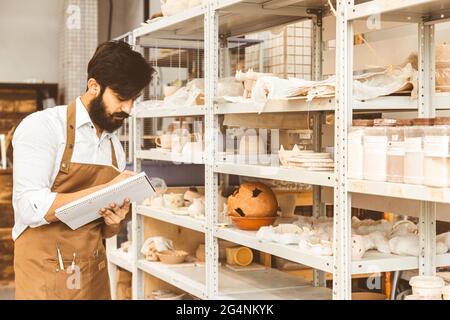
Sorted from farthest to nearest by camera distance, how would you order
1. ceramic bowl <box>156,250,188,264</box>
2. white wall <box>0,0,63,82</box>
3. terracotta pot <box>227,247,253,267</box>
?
white wall <box>0,0,63,82</box>
ceramic bowl <box>156,250,188,264</box>
terracotta pot <box>227,247,253,267</box>

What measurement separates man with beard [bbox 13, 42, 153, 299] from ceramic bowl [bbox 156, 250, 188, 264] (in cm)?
114

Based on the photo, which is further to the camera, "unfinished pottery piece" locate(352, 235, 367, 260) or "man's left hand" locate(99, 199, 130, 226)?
"man's left hand" locate(99, 199, 130, 226)

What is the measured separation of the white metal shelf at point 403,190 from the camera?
1791 millimetres

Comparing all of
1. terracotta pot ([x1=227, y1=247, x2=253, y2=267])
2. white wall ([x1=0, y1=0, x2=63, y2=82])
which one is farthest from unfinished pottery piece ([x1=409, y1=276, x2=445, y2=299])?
white wall ([x1=0, y1=0, x2=63, y2=82])

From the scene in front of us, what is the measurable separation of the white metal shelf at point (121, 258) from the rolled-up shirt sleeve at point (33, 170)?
176 cm

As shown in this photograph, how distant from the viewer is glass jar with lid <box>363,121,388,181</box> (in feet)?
6.57

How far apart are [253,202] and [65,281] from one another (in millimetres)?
841

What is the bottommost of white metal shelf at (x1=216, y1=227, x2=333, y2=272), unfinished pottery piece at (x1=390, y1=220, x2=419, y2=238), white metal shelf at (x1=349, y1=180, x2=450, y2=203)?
white metal shelf at (x1=216, y1=227, x2=333, y2=272)

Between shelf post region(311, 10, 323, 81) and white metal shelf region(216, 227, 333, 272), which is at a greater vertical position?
shelf post region(311, 10, 323, 81)

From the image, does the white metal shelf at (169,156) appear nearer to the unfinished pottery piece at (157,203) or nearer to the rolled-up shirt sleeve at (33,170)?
the unfinished pottery piece at (157,203)

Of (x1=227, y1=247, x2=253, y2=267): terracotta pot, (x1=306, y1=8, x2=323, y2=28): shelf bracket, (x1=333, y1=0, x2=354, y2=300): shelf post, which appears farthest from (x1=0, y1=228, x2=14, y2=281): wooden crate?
(x1=333, y1=0, x2=354, y2=300): shelf post

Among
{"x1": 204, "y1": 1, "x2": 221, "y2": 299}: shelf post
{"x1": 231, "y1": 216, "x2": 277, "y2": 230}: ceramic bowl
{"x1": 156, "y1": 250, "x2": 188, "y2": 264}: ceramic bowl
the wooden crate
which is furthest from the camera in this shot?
the wooden crate

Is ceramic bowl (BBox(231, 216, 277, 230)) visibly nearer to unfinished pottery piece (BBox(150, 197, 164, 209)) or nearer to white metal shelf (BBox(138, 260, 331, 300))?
white metal shelf (BBox(138, 260, 331, 300))
